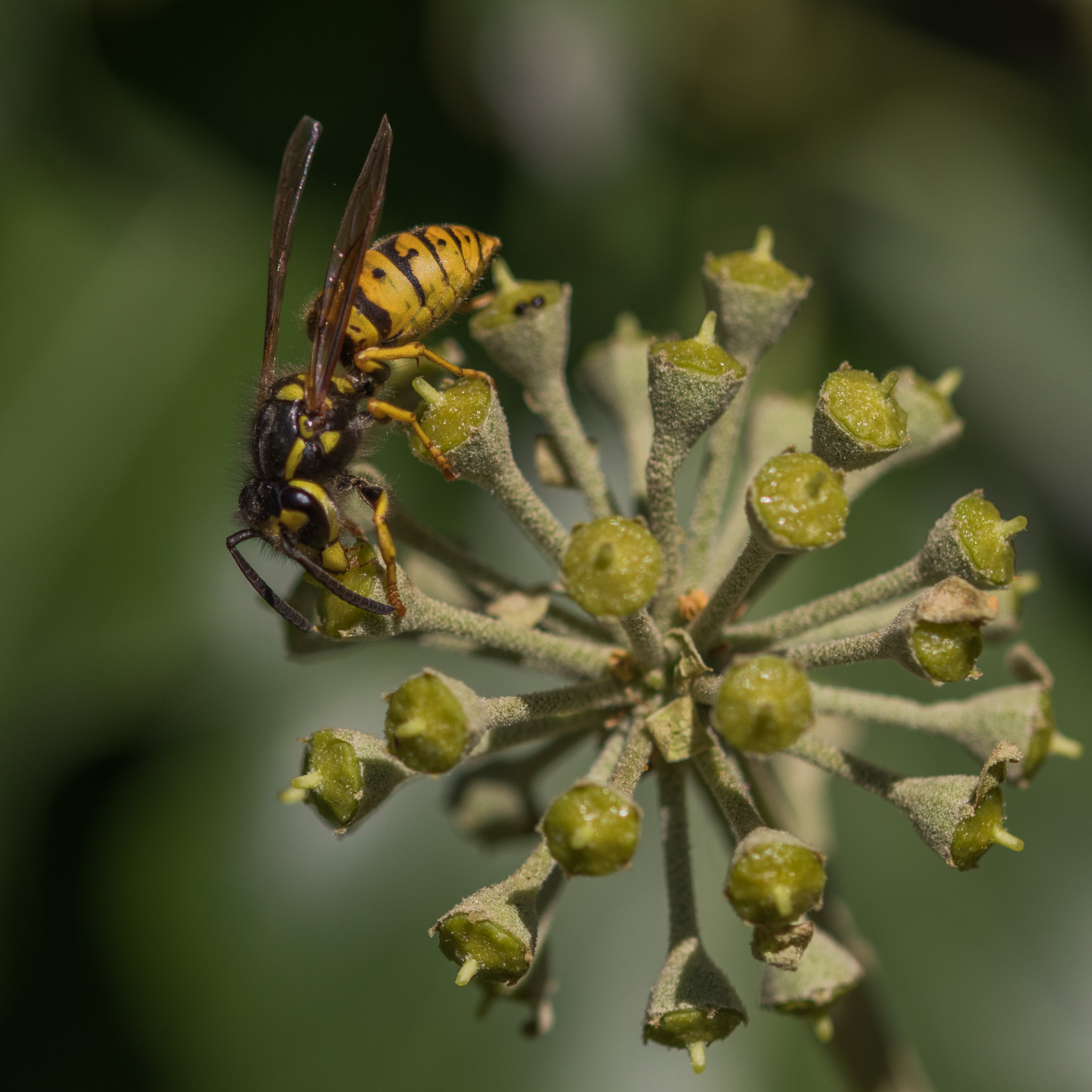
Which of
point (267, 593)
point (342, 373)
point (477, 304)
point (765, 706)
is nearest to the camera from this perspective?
point (765, 706)

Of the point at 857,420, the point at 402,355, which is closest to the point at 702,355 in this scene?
the point at 857,420

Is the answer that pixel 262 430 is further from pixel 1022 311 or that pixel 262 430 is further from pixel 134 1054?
pixel 1022 311

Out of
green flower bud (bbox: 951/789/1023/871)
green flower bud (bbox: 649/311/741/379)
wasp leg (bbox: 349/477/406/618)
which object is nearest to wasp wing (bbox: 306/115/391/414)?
wasp leg (bbox: 349/477/406/618)

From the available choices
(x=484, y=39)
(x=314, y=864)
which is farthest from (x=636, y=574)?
(x=484, y=39)

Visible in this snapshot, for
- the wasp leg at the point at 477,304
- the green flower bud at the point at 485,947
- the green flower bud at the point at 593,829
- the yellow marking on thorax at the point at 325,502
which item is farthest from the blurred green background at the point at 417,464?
the green flower bud at the point at 593,829

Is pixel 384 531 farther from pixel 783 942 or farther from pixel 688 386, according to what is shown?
pixel 783 942

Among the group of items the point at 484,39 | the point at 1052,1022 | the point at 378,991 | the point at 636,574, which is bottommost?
the point at 1052,1022

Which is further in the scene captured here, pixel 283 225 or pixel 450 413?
pixel 283 225
